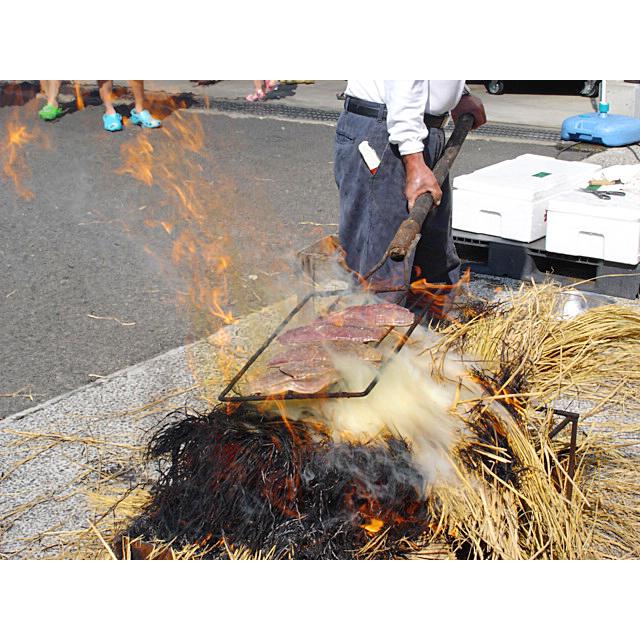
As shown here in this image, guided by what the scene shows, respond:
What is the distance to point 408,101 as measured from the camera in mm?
3670

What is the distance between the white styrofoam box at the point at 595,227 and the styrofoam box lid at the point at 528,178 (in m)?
0.20

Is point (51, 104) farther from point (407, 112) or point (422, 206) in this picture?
point (422, 206)

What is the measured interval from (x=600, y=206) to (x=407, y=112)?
6.37 feet

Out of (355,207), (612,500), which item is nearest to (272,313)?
(355,207)

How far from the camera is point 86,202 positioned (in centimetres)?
801

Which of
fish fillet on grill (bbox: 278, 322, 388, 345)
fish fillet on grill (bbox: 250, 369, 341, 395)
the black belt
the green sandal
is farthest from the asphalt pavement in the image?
fish fillet on grill (bbox: 250, 369, 341, 395)

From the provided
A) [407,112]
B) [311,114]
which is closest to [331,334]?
[407,112]

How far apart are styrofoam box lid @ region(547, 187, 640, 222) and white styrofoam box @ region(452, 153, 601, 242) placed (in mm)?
163

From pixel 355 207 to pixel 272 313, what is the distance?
1195mm

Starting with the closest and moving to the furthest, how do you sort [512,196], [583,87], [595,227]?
[595,227] → [512,196] → [583,87]

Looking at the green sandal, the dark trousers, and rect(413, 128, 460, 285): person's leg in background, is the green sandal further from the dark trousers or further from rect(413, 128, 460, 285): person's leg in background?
rect(413, 128, 460, 285): person's leg in background

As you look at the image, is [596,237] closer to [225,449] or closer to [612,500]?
[612,500]

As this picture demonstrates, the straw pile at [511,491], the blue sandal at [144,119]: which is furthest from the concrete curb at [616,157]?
the blue sandal at [144,119]

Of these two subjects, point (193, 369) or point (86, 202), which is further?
point (86, 202)
